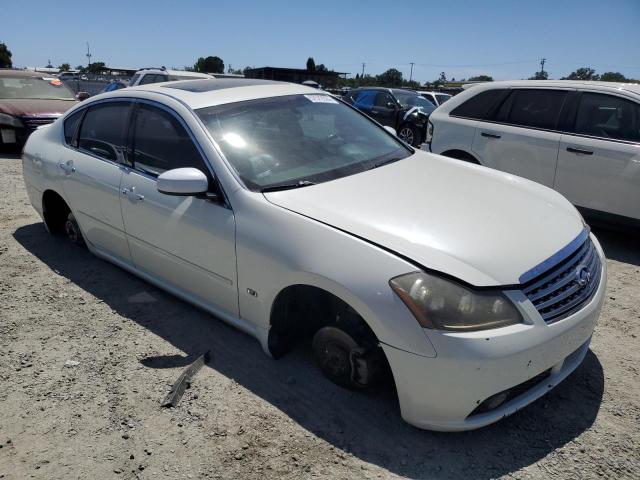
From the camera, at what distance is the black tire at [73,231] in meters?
4.43

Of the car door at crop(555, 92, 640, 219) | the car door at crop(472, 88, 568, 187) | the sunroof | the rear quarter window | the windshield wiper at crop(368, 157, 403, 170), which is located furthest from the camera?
the car door at crop(472, 88, 568, 187)

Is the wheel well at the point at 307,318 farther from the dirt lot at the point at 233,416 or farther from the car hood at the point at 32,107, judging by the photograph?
the car hood at the point at 32,107

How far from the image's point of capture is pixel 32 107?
30.7 feet

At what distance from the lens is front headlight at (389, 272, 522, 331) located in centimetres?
209

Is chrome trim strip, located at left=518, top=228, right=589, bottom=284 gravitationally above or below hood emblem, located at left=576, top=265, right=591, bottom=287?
above

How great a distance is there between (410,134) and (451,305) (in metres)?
10.6

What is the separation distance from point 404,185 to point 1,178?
23.0ft

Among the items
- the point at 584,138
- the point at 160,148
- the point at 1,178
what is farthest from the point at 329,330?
the point at 1,178

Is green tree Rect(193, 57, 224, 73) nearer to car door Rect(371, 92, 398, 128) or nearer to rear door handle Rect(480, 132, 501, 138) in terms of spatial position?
car door Rect(371, 92, 398, 128)

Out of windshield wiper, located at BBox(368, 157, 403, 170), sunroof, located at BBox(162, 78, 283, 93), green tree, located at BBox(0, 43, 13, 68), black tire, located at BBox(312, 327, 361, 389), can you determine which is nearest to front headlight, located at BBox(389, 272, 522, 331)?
black tire, located at BBox(312, 327, 361, 389)

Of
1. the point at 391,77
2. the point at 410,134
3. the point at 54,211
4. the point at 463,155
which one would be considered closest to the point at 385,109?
the point at 410,134

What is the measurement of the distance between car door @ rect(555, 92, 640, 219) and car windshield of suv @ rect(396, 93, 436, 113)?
27.2 ft

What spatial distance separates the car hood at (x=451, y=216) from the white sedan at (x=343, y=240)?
0.01 meters

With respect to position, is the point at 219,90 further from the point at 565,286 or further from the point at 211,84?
the point at 565,286
